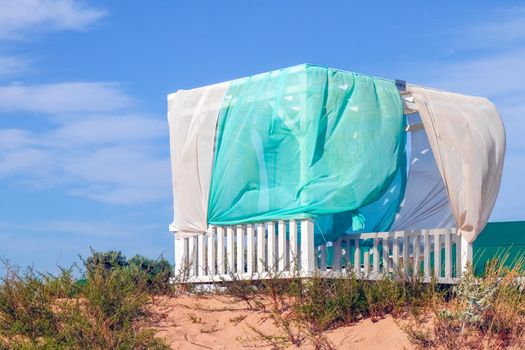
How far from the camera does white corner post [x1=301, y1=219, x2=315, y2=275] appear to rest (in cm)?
1106

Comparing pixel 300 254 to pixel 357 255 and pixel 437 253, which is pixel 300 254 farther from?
pixel 437 253

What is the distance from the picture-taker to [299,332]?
396 inches

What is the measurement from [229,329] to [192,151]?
3.00 m

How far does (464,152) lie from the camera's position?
39.1ft

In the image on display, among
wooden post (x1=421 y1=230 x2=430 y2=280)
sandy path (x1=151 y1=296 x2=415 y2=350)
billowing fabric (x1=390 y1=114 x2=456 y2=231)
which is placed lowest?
sandy path (x1=151 y1=296 x2=415 y2=350)

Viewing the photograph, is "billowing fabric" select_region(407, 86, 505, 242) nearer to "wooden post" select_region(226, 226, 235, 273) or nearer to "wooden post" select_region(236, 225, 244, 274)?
"wooden post" select_region(236, 225, 244, 274)

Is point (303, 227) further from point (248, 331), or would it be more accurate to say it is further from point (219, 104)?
point (219, 104)

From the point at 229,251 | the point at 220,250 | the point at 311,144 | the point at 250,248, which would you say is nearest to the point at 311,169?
the point at 311,144

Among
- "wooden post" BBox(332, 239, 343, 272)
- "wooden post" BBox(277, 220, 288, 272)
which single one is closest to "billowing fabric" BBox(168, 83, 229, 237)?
"wooden post" BBox(277, 220, 288, 272)

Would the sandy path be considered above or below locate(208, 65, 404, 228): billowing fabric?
below

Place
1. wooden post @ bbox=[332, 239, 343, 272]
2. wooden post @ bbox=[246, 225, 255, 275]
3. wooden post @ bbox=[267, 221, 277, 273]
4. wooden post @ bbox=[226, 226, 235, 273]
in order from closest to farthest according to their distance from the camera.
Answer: wooden post @ bbox=[267, 221, 277, 273] < wooden post @ bbox=[246, 225, 255, 275] < wooden post @ bbox=[226, 226, 235, 273] < wooden post @ bbox=[332, 239, 343, 272]

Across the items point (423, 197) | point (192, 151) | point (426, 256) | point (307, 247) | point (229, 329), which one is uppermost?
point (192, 151)

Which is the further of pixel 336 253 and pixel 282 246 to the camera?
pixel 336 253

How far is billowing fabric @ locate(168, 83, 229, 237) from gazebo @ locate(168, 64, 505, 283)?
0.05 ft
